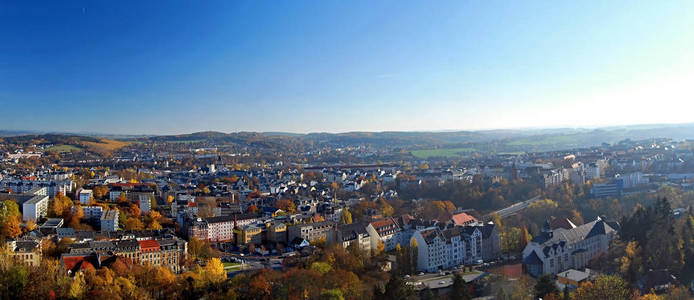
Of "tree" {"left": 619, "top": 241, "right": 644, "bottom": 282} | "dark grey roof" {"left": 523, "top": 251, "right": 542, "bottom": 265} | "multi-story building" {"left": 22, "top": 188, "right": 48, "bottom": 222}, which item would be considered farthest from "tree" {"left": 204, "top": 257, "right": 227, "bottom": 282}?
"tree" {"left": 619, "top": 241, "right": 644, "bottom": 282}

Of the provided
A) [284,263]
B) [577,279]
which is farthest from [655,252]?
[284,263]

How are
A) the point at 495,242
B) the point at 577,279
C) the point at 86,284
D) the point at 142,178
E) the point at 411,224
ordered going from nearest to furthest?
the point at 86,284 → the point at 577,279 → the point at 495,242 → the point at 411,224 → the point at 142,178

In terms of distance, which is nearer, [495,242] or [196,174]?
[495,242]

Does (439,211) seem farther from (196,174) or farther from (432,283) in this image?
(196,174)

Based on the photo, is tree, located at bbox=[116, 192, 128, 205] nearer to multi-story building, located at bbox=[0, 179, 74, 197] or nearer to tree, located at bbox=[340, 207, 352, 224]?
multi-story building, located at bbox=[0, 179, 74, 197]

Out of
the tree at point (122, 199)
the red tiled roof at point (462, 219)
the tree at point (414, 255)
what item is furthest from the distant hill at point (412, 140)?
the tree at point (414, 255)

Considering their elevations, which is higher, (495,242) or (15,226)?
(15,226)

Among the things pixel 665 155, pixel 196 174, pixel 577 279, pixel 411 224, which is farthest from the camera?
pixel 196 174
